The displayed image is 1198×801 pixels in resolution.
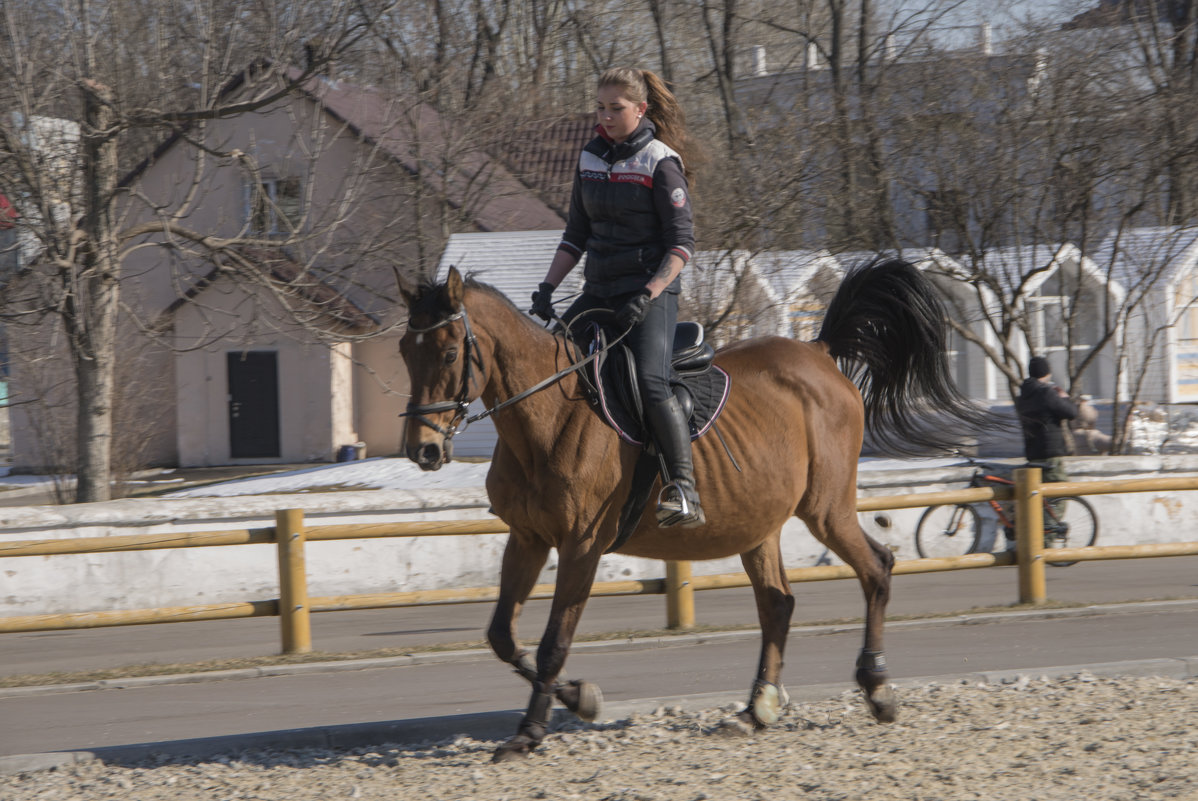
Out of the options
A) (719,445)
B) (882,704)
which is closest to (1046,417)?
(882,704)

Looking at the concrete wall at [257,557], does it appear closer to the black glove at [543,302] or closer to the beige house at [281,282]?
the beige house at [281,282]

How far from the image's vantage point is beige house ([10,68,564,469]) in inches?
626

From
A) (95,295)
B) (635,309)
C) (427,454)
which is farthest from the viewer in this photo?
(95,295)

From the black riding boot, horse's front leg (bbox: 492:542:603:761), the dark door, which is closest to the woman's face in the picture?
the black riding boot

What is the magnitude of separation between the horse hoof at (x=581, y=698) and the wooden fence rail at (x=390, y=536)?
2717 mm

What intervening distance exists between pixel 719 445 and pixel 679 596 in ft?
11.8

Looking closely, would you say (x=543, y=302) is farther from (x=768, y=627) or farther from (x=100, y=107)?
(x=100, y=107)

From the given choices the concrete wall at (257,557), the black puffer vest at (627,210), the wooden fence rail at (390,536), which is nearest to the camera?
the black puffer vest at (627,210)

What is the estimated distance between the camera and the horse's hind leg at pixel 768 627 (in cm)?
616

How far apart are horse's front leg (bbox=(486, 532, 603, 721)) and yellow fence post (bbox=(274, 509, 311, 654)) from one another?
3.31 meters

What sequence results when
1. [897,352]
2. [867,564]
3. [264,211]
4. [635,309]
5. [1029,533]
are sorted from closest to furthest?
[635,309]
[867,564]
[897,352]
[1029,533]
[264,211]

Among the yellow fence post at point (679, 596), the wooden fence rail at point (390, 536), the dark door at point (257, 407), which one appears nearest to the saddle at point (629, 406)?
the wooden fence rail at point (390, 536)

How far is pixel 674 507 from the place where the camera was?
18.8 feet

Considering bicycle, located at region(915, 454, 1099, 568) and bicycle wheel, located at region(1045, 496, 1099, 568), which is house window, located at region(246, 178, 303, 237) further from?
bicycle wheel, located at region(1045, 496, 1099, 568)
